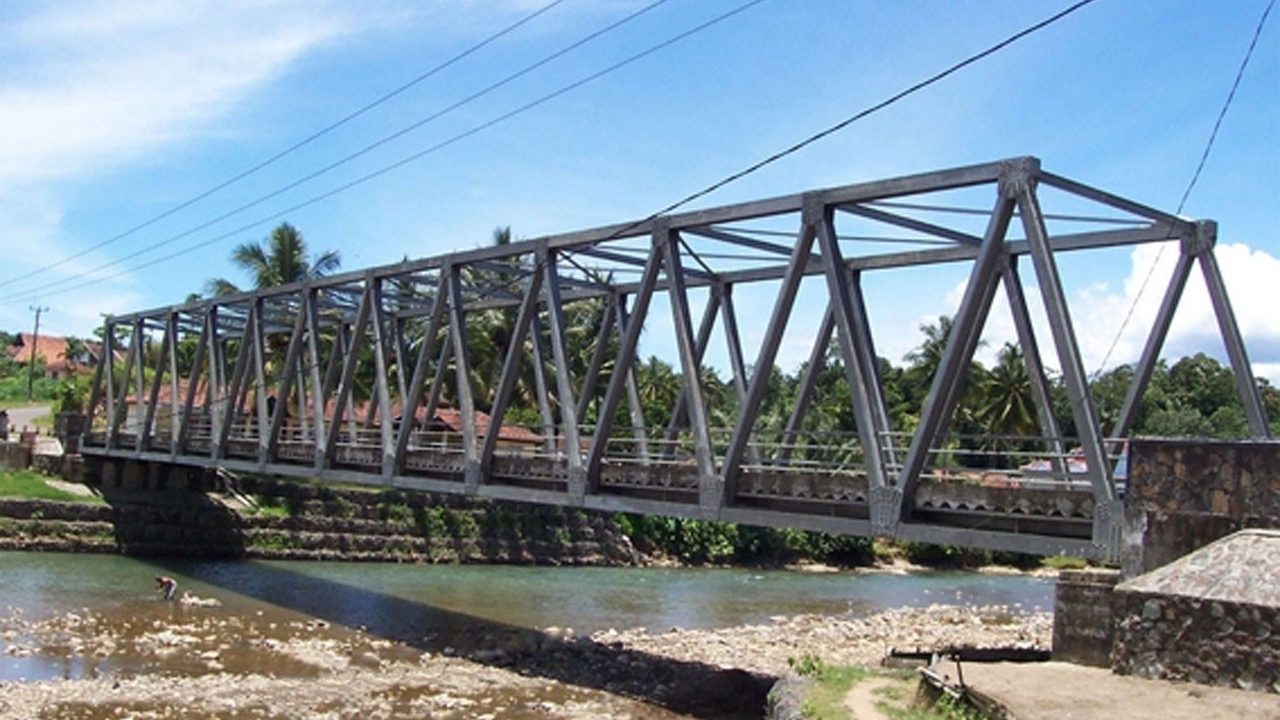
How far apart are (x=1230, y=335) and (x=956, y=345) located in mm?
4861

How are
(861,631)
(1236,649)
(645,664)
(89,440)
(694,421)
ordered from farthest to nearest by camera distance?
(89,440) < (861,631) < (645,664) < (694,421) < (1236,649)

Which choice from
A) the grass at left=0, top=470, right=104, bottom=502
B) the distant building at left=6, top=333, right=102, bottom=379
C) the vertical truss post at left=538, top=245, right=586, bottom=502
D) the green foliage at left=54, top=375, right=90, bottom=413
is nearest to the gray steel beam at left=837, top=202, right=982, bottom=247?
the vertical truss post at left=538, top=245, right=586, bottom=502

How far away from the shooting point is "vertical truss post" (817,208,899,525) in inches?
567

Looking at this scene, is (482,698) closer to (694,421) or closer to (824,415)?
(694,421)

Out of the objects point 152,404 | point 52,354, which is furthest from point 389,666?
point 52,354

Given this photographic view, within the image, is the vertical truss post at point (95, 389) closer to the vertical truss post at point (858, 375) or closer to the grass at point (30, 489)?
the grass at point (30, 489)

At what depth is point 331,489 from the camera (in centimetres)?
4262

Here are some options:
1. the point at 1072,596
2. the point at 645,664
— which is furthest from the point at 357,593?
the point at 1072,596

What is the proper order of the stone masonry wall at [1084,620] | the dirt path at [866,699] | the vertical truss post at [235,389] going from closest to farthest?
the dirt path at [866,699]
the stone masonry wall at [1084,620]
the vertical truss post at [235,389]

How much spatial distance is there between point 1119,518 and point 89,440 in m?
38.6

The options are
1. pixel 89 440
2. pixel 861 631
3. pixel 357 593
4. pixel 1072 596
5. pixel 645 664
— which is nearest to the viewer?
pixel 1072 596

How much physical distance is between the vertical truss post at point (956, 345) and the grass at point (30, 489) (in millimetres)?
30401

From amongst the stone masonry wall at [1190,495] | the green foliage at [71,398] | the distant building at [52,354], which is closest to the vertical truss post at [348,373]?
the stone masonry wall at [1190,495]

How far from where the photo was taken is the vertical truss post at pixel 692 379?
54.7 ft
